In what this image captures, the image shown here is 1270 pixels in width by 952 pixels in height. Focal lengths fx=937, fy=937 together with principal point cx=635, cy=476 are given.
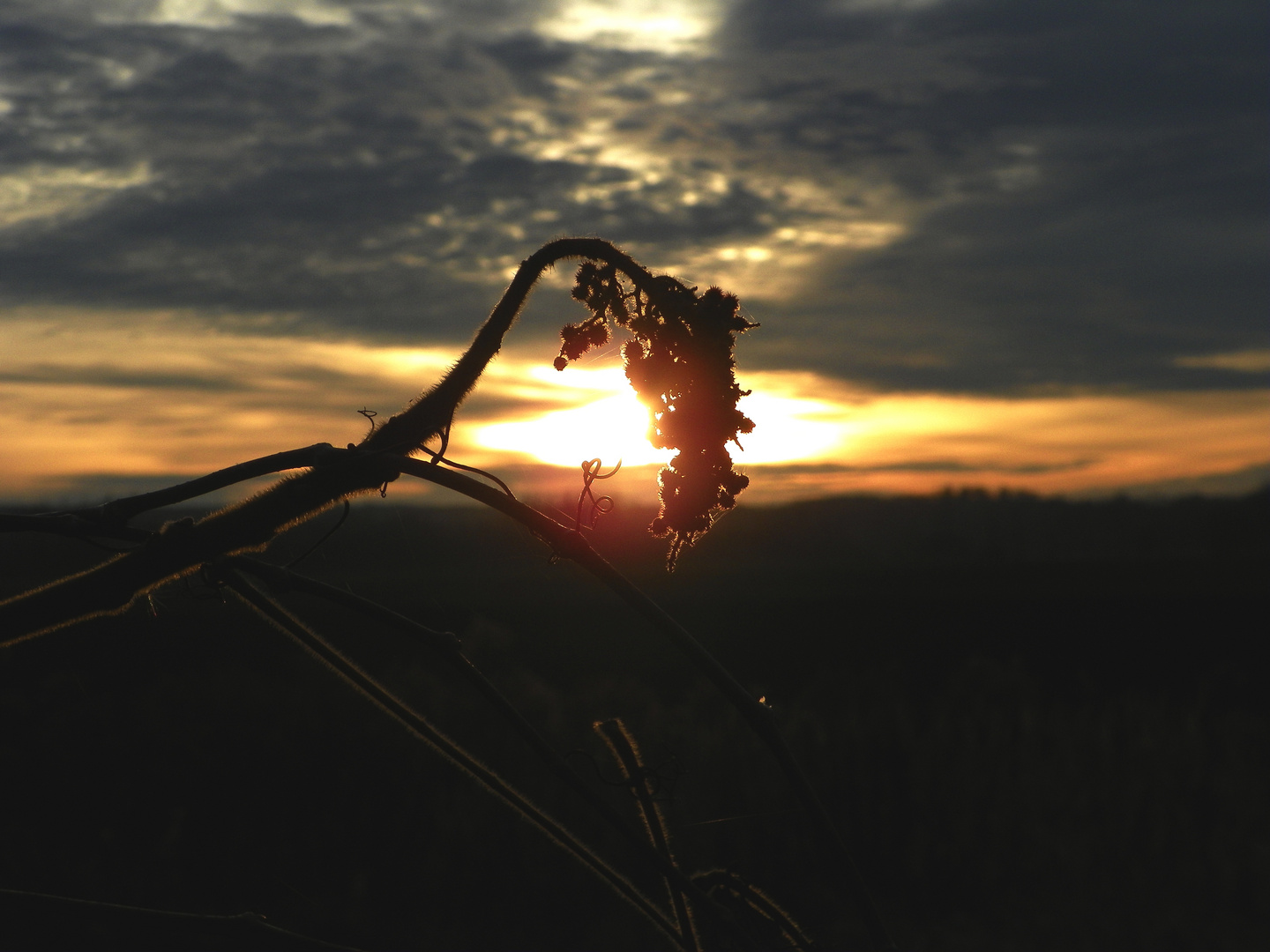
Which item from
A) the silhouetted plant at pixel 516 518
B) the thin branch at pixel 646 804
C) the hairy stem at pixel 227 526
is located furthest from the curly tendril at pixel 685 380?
the thin branch at pixel 646 804

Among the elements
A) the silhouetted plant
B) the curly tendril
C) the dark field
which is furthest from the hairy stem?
the dark field

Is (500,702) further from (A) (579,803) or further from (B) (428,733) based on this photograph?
(A) (579,803)

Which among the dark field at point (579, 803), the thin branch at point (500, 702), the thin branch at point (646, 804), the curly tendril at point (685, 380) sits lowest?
the dark field at point (579, 803)

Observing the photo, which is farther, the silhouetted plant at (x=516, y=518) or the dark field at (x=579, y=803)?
the dark field at (x=579, y=803)

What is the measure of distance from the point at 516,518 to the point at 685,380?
310mm

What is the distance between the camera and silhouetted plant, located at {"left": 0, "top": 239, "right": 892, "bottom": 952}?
0.98 meters

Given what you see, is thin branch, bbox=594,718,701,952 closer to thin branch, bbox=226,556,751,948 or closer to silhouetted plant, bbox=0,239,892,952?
silhouetted plant, bbox=0,239,892,952

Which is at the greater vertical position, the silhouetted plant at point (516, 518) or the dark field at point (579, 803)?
the silhouetted plant at point (516, 518)

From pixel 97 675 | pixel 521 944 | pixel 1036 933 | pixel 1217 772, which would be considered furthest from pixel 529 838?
pixel 1217 772

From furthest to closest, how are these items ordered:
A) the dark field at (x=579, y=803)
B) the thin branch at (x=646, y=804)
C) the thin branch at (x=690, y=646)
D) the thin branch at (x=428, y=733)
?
the dark field at (x=579, y=803) < the thin branch at (x=646, y=804) < the thin branch at (x=428, y=733) < the thin branch at (x=690, y=646)

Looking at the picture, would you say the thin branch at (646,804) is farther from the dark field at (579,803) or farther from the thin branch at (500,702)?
the dark field at (579,803)

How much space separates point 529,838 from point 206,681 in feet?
13.7

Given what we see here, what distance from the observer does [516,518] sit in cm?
100

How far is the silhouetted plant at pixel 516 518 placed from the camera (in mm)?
983
